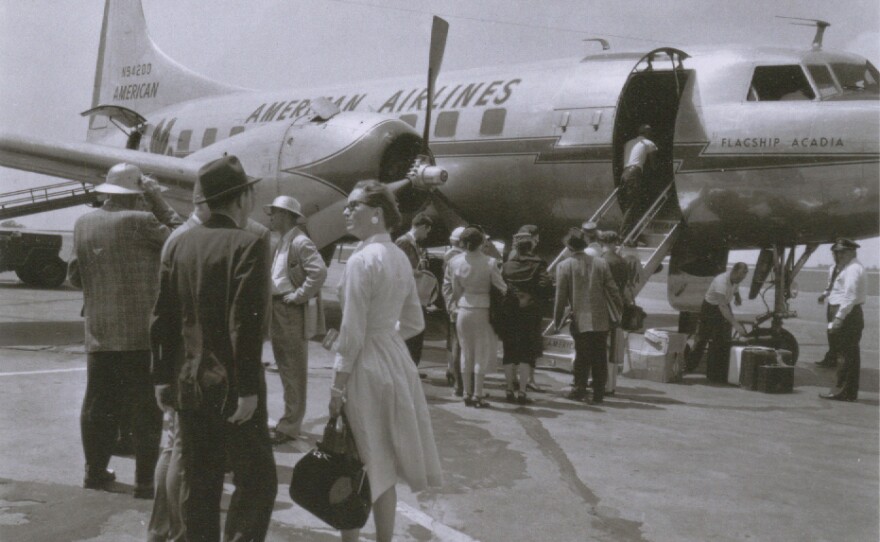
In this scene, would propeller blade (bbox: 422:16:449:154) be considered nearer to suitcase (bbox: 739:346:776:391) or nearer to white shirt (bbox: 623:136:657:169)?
white shirt (bbox: 623:136:657:169)

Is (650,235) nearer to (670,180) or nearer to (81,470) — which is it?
(670,180)

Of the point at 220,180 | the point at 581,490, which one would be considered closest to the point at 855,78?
the point at 581,490

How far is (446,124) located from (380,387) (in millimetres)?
9042

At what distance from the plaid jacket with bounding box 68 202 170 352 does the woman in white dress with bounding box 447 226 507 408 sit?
338 cm

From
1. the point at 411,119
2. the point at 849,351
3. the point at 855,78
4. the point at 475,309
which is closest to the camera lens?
the point at 475,309

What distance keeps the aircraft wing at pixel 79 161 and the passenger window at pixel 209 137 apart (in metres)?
3.76

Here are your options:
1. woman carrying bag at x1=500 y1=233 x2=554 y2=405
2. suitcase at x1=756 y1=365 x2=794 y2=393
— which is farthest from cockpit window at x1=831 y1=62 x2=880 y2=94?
woman carrying bag at x1=500 y1=233 x2=554 y2=405

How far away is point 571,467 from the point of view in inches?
215

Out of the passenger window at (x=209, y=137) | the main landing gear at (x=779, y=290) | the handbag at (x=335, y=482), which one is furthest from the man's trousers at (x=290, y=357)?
the passenger window at (x=209, y=137)

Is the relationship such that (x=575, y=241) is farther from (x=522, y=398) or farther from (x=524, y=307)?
(x=522, y=398)

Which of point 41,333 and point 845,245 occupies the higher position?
point 845,245

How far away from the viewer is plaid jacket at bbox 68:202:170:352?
4.36 meters

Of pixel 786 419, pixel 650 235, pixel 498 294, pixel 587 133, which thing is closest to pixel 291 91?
pixel 587 133

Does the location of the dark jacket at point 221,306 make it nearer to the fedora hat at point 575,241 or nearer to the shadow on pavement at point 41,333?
the fedora hat at point 575,241
